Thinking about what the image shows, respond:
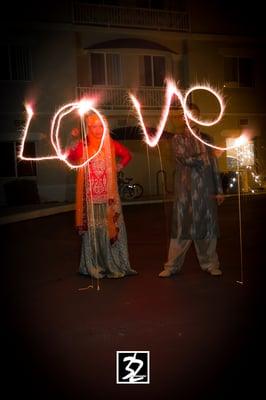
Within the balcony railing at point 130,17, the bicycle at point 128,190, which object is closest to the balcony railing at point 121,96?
the balcony railing at point 130,17

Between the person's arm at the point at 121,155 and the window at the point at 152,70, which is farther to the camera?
the window at the point at 152,70

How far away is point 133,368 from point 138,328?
3.65 feet

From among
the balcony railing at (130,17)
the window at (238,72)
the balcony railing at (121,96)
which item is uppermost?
the balcony railing at (130,17)

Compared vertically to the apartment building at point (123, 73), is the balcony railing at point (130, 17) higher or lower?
higher

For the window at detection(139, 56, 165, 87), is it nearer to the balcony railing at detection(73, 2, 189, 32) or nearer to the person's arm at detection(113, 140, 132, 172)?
the balcony railing at detection(73, 2, 189, 32)

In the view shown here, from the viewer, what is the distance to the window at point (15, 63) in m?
22.0

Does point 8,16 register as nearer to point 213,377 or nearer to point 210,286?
point 210,286

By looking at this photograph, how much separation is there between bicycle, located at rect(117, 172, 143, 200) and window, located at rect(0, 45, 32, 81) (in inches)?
225

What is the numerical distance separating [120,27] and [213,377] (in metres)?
22.1

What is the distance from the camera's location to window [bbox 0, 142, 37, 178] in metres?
21.9

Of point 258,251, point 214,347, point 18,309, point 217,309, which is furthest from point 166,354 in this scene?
point 258,251

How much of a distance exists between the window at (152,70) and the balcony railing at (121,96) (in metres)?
0.52

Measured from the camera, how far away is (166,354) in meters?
4.13

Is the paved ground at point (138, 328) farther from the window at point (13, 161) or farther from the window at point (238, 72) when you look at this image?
the window at point (238, 72)
